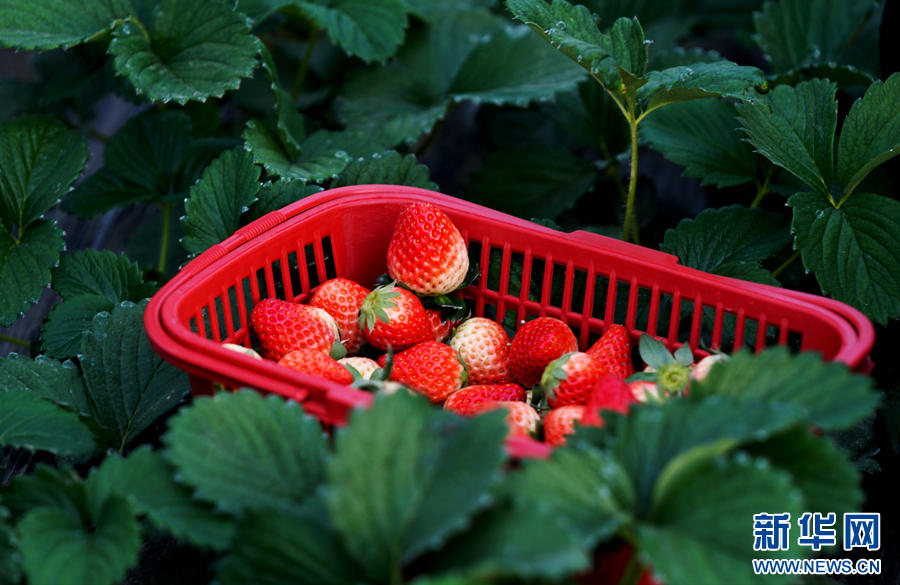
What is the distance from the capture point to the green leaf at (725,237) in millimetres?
1018

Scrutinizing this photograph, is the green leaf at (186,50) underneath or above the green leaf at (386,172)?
above

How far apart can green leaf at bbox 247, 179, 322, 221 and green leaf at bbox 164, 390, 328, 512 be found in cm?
42

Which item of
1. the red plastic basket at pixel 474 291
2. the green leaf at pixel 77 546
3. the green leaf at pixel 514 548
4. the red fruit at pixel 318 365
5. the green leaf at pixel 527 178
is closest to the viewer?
the green leaf at pixel 514 548

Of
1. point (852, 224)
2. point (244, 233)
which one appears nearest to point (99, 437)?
point (244, 233)

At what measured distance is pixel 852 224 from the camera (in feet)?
3.02

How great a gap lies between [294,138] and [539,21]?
0.48 m

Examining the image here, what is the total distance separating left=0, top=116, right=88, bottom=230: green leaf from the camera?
1.05 meters

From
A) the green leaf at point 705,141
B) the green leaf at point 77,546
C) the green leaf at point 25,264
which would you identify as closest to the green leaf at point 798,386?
the green leaf at point 77,546

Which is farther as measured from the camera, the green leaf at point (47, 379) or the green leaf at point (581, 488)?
the green leaf at point (47, 379)

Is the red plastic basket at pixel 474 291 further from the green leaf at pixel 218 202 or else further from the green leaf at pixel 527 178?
the green leaf at pixel 527 178

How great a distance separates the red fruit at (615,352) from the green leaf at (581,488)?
1.04 ft

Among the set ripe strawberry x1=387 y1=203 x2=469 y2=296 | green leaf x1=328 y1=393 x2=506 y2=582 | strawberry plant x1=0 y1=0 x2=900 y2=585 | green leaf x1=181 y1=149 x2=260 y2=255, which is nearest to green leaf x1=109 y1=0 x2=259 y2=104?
strawberry plant x1=0 y1=0 x2=900 y2=585

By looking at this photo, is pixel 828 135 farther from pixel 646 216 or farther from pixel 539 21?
pixel 646 216

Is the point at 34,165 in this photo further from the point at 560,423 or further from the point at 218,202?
the point at 560,423
